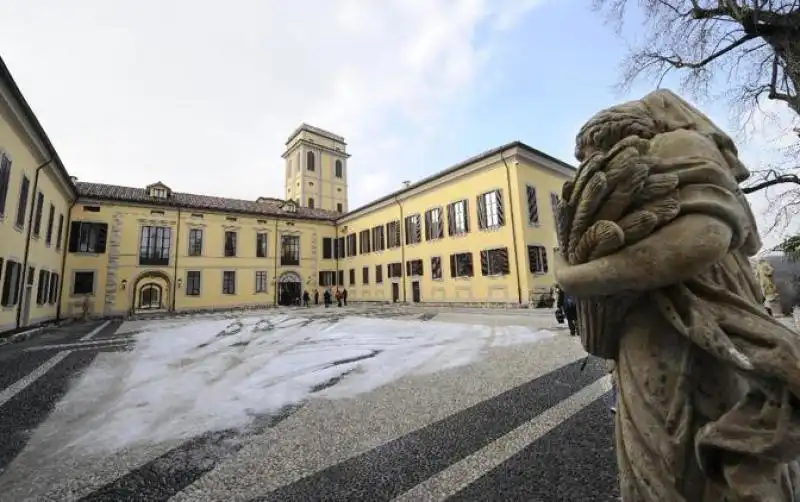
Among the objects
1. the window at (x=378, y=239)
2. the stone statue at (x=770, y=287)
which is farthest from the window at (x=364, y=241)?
the stone statue at (x=770, y=287)

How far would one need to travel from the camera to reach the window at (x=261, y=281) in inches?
1093

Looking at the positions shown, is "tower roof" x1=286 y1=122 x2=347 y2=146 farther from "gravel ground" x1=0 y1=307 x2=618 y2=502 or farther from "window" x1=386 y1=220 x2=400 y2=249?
"gravel ground" x1=0 y1=307 x2=618 y2=502

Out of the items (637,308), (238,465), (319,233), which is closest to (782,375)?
(637,308)

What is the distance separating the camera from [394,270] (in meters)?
25.3

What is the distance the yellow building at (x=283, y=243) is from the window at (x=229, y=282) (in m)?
0.08

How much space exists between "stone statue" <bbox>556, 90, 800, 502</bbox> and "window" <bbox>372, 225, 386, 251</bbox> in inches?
1010

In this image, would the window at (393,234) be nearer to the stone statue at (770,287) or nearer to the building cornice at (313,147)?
the stone statue at (770,287)

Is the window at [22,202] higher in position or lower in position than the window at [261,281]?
higher

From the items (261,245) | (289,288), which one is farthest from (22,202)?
(289,288)

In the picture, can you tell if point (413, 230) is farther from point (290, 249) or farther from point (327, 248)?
point (290, 249)

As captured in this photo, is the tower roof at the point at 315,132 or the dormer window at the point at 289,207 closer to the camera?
the dormer window at the point at 289,207

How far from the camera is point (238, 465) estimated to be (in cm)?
273

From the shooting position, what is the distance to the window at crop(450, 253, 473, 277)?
65.9 ft

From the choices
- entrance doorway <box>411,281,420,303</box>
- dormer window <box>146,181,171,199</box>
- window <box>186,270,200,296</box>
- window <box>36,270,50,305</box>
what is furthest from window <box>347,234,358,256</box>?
window <box>36,270,50,305</box>
